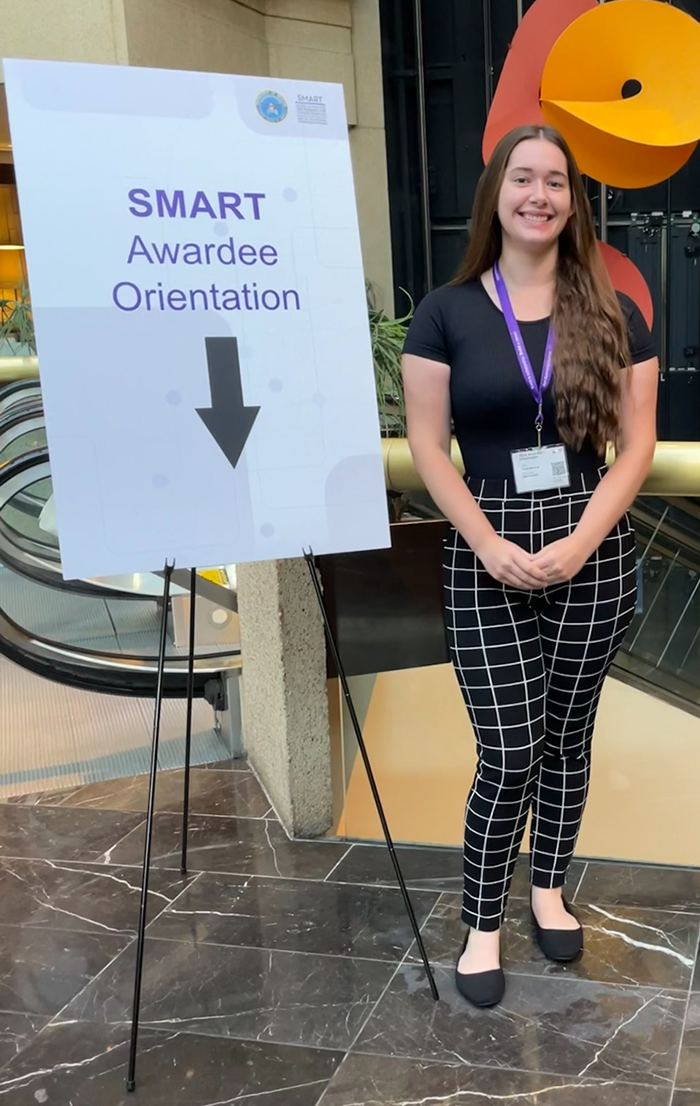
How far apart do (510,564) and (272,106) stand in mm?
1040

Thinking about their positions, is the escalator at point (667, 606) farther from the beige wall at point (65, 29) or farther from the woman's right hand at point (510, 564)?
the beige wall at point (65, 29)

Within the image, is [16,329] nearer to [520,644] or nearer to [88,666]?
[88,666]

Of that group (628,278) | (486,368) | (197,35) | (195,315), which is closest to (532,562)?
(486,368)

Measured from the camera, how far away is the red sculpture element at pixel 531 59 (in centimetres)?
377

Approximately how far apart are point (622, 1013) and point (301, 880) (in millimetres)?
926

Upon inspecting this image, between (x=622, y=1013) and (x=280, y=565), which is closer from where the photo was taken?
(x=622, y=1013)

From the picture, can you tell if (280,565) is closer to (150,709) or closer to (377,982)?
(377,982)

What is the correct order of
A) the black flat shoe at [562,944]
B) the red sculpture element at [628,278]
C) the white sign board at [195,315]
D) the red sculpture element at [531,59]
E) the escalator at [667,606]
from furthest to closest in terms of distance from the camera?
the red sculpture element at [628,278], the red sculpture element at [531,59], the escalator at [667,606], the black flat shoe at [562,944], the white sign board at [195,315]

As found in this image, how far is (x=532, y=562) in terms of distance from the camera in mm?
1929

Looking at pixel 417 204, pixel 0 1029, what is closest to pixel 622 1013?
pixel 0 1029

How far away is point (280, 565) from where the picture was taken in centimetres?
280

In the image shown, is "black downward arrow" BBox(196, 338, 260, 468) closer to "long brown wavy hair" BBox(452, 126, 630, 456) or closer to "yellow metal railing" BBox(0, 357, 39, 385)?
"long brown wavy hair" BBox(452, 126, 630, 456)

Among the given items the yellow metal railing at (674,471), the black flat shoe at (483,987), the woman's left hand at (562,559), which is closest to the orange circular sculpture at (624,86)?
the yellow metal railing at (674,471)

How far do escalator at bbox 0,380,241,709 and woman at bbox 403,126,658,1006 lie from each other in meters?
1.67
